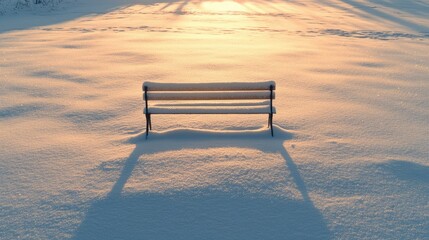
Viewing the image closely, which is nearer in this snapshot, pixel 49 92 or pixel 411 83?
pixel 49 92

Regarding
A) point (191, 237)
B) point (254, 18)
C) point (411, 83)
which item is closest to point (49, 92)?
point (191, 237)

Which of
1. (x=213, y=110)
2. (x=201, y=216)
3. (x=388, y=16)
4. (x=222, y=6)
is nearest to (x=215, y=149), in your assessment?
(x=213, y=110)

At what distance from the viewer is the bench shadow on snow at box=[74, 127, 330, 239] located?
10.2ft

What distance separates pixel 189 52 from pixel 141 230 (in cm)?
807

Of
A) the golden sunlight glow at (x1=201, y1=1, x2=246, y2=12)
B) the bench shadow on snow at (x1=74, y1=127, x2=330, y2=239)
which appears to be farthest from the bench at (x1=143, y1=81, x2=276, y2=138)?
the golden sunlight glow at (x1=201, y1=1, x2=246, y2=12)

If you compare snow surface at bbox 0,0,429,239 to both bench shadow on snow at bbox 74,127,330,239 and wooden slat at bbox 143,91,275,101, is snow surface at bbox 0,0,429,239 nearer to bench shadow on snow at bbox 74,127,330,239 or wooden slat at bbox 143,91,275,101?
bench shadow on snow at bbox 74,127,330,239

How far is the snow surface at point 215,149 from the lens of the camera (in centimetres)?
328

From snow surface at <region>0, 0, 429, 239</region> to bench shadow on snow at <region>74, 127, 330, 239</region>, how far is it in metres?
0.01

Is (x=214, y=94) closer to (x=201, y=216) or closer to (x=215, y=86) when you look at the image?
(x=215, y=86)

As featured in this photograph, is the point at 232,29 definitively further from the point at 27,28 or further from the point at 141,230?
the point at 141,230

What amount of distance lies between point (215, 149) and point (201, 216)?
1.33 metres

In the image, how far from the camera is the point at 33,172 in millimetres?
4113

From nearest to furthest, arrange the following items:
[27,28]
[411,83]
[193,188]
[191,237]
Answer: [191,237] → [193,188] → [411,83] → [27,28]

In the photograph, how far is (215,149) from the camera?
4.54m
